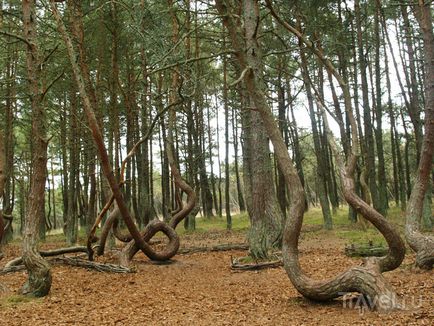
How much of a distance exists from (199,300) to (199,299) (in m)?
0.09

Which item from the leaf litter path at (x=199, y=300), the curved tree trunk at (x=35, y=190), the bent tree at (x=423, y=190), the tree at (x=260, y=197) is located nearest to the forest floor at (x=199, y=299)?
the leaf litter path at (x=199, y=300)

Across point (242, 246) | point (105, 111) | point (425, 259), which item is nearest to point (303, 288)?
point (425, 259)

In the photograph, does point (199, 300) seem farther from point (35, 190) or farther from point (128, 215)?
point (35, 190)

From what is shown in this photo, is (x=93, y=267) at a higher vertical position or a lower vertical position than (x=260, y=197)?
lower

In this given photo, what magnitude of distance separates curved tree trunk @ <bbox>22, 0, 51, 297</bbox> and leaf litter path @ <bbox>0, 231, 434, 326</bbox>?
0.34 meters

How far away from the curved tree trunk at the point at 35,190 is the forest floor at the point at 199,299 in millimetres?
290

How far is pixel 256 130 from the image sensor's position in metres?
10.6

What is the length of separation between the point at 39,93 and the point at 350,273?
608 cm

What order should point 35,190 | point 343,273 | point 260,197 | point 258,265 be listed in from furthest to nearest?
1. point 260,197
2. point 258,265
3. point 35,190
4. point 343,273

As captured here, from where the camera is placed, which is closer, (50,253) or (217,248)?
(50,253)

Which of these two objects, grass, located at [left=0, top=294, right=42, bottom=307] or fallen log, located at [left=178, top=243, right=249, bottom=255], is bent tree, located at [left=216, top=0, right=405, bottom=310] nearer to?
→ grass, located at [left=0, top=294, right=42, bottom=307]

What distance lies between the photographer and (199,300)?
660cm

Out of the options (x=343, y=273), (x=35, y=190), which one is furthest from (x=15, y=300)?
(x=343, y=273)

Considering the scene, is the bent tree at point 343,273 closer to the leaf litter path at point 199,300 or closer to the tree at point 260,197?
the leaf litter path at point 199,300
